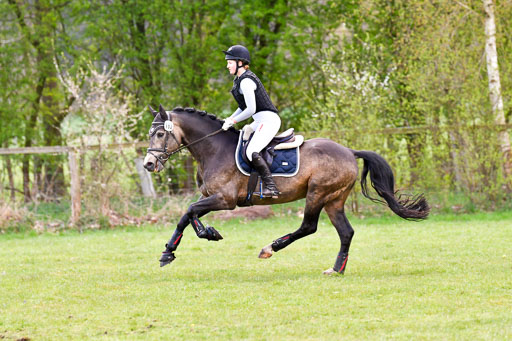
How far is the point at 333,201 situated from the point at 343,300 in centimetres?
Answer: 207

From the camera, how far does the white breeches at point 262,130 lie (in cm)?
864

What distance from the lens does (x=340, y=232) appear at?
881 cm

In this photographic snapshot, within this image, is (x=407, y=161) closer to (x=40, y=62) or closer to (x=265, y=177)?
(x=265, y=177)

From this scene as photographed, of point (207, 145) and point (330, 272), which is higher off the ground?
point (207, 145)

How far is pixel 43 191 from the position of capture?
16.0 metres

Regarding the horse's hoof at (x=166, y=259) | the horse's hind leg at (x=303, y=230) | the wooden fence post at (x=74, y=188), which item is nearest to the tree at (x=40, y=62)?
the wooden fence post at (x=74, y=188)

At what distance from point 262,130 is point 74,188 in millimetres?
7331

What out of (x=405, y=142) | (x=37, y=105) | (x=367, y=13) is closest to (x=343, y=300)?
(x=405, y=142)

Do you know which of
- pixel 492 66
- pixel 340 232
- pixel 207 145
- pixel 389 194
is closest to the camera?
pixel 340 232

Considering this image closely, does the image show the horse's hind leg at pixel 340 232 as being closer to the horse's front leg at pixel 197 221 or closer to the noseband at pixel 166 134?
the horse's front leg at pixel 197 221

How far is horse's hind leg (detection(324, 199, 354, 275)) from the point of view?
8719 mm

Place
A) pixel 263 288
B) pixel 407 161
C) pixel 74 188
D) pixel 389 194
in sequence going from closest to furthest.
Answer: pixel 263 288 → pixel 389 194 → pixel 74 188 → pixel 407 161

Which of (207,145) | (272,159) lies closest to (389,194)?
(272,159)

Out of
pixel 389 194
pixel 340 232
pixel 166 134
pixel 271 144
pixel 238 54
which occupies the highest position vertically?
pixel 238 54
